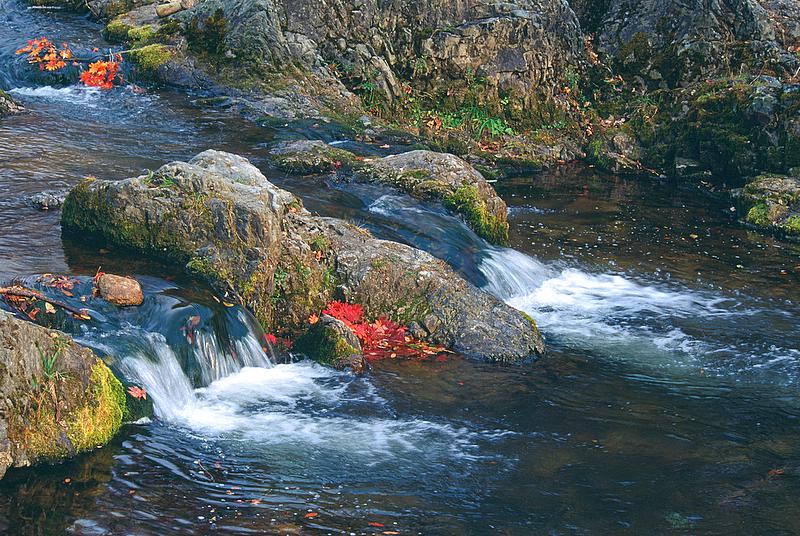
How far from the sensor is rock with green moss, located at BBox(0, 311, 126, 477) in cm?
641

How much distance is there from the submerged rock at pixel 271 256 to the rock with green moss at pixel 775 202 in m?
7.87

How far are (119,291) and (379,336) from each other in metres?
3.11

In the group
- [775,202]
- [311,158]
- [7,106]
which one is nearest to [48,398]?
[311,158]

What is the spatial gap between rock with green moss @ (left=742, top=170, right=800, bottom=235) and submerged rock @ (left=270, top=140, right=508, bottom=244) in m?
5.52

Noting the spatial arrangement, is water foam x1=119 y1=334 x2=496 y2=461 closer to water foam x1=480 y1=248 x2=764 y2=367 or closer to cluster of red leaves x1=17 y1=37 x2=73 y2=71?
water foam x1=480 y1=248 x2=764 y2=367

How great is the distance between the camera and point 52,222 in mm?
11062

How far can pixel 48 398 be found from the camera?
6.73 metres

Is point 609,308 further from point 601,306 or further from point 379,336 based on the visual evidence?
point 379,336

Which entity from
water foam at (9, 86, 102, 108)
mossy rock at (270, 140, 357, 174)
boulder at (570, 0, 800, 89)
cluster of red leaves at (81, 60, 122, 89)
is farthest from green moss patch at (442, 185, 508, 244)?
boulder at (570, 0, 800, 89)

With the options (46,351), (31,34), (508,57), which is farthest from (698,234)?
(31,34)

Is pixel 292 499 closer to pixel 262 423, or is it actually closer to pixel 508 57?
pixel 262 423

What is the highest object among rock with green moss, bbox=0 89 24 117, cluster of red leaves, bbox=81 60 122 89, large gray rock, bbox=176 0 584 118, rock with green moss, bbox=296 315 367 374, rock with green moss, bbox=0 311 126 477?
large gray rock, bbox=176 0 584 118

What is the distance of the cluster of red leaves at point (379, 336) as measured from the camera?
32.9 feet

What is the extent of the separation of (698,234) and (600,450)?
353 inches
